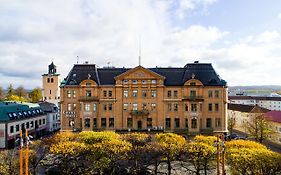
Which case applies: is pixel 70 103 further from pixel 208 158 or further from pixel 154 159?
pixel 208 158

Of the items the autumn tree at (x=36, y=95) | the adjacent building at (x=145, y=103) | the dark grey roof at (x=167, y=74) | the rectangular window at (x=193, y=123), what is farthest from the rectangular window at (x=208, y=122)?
the autumn tree at (x=36, y=95)

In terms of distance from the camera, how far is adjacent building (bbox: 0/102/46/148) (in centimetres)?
6134

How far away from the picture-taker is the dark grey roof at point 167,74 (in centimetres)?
6544

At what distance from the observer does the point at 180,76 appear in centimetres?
6656

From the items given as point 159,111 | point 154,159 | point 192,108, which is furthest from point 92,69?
point 154,159

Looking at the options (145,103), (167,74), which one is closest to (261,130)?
(167,74)

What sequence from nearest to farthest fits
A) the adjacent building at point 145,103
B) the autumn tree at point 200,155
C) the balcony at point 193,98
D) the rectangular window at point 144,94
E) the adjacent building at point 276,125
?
the autumn tree at point 200,155, the balcony at point 193,98, the adjacent building at point 145,103, the rectangular window at point 144,94, the adjacent building at point 276,125

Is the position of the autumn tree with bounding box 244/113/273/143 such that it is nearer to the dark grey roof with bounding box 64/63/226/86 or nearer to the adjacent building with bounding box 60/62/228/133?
the adjacent building with bounding box 60/62/228/133

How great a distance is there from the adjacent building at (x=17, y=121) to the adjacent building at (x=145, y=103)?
439 inches

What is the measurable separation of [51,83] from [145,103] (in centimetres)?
5016

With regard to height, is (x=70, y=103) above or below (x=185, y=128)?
above

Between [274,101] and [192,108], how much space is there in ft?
322

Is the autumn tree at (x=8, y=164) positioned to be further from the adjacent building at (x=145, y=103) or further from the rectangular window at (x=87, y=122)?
the adjacent building at (x=145, y=103)

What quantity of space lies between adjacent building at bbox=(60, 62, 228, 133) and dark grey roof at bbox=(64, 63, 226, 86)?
263mm
